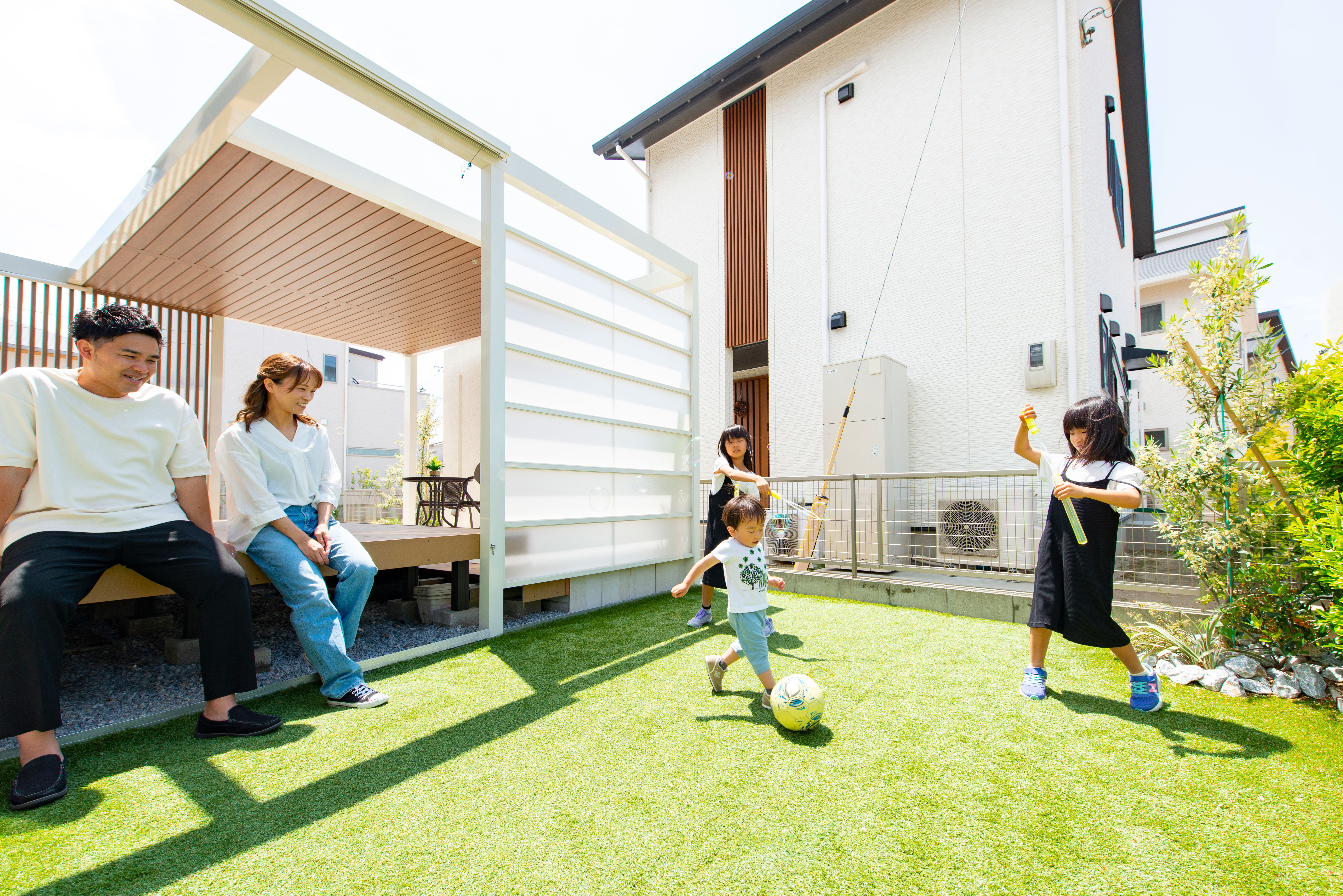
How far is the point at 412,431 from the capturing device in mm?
8258

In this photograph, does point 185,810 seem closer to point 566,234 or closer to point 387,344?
point 566,234

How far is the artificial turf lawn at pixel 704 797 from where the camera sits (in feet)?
4.58

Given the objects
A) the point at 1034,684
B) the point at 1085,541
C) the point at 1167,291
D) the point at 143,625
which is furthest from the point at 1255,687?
the point at 1167,291

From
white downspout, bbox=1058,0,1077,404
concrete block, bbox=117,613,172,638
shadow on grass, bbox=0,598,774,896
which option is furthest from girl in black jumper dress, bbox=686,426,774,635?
white downspout, bbox=1058,0,1077,404

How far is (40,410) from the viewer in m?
2.16

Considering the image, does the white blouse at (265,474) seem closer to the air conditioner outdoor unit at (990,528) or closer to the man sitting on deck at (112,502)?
the man sitting on deck at (112,502)

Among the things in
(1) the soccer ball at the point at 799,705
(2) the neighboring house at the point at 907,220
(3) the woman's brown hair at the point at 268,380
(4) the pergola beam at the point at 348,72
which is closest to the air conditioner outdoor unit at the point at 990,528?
(2) the neighboring house at the point at 907,220

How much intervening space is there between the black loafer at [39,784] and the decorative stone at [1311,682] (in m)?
4.87

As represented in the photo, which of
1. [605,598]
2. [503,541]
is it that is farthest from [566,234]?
[605,598]

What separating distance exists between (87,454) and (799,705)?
2954mm

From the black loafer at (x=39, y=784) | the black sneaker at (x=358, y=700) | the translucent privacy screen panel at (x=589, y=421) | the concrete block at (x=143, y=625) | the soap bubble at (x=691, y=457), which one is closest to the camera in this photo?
the black loafer at (x=39, y=784)

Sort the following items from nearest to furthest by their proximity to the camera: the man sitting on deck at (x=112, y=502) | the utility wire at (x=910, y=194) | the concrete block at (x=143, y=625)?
the man sitting on deck at (x=112, y=502) → the concrete block at (x=143, y=625) → the utility wire at (x=910, y=194)

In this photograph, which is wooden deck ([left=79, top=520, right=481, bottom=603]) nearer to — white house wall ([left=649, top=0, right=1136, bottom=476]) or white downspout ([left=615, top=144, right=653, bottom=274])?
white house wall ([left=649, top=0, right=1136, bottom=476])

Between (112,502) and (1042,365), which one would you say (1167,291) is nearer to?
(1042,365)
